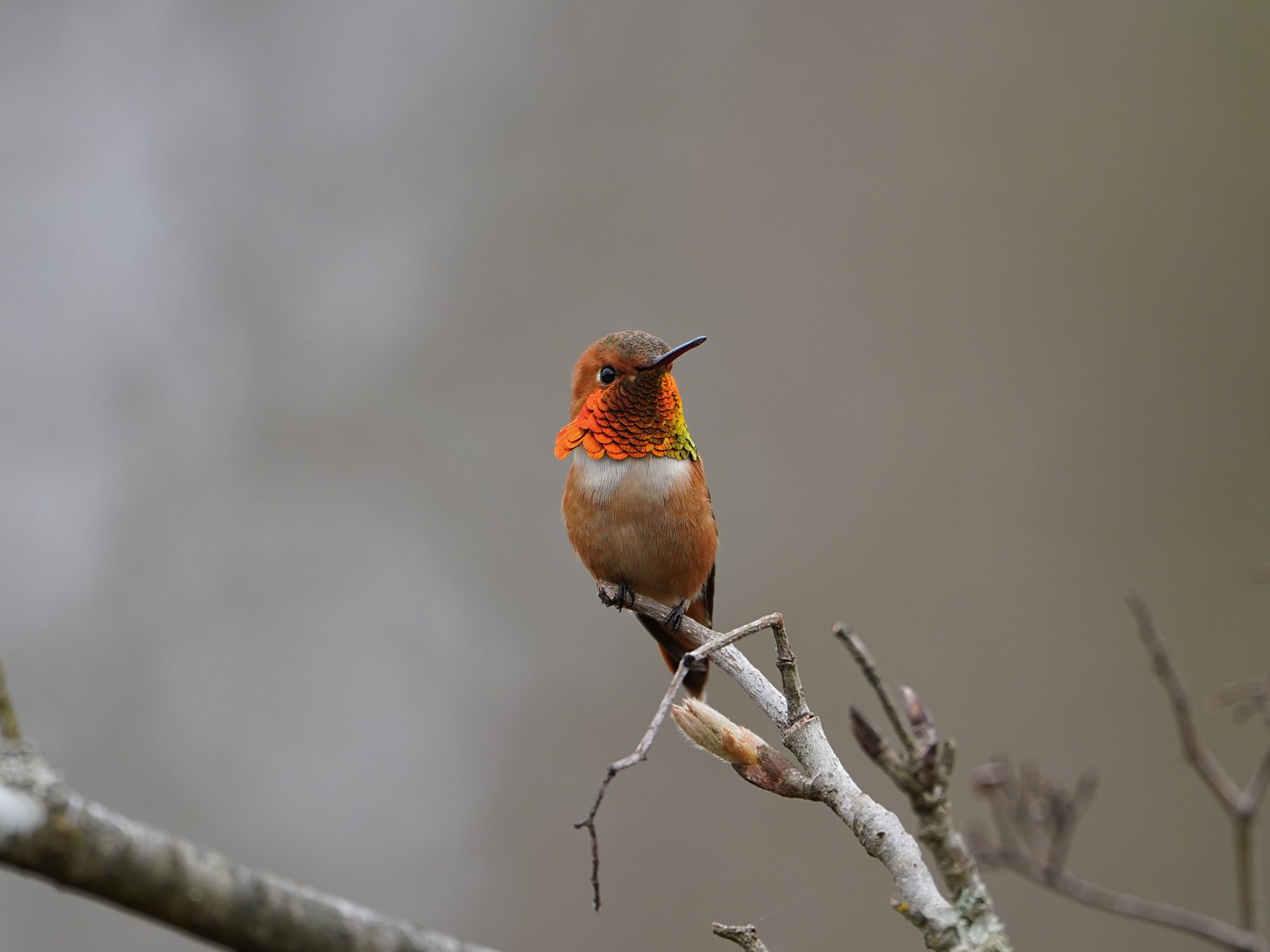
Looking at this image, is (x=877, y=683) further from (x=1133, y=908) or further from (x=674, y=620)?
(x=674, y=620)

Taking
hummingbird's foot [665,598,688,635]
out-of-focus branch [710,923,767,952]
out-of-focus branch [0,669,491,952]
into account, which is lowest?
out-of-focus branch [710,923,767,952]

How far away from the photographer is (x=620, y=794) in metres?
5.14

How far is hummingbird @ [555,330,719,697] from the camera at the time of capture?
2.68 metres

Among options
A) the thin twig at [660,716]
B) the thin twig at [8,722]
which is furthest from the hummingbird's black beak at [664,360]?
the thin twig at [8,722]

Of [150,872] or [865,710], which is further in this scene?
[865,710]

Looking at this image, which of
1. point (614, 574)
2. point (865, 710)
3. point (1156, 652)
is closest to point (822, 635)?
point (865, 710)

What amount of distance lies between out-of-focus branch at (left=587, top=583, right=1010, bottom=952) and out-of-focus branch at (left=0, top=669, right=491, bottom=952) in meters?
0.57

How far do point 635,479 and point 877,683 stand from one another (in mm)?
1713

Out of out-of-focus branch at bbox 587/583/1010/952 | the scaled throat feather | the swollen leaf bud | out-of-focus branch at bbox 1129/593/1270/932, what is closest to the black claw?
the scaled throat feather

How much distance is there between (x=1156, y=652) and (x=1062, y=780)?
11.4 feet

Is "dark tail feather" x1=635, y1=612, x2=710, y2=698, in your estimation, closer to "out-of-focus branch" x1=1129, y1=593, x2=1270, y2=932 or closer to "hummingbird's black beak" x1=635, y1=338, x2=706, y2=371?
"hummingbird's black beak" x1=635, y1=338, x2=706, y2=371

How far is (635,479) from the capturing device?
2.78m

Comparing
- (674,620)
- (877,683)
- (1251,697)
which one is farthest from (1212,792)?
(674,620)

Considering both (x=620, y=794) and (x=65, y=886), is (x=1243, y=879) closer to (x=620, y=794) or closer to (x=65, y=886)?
(x=65, y=886)
